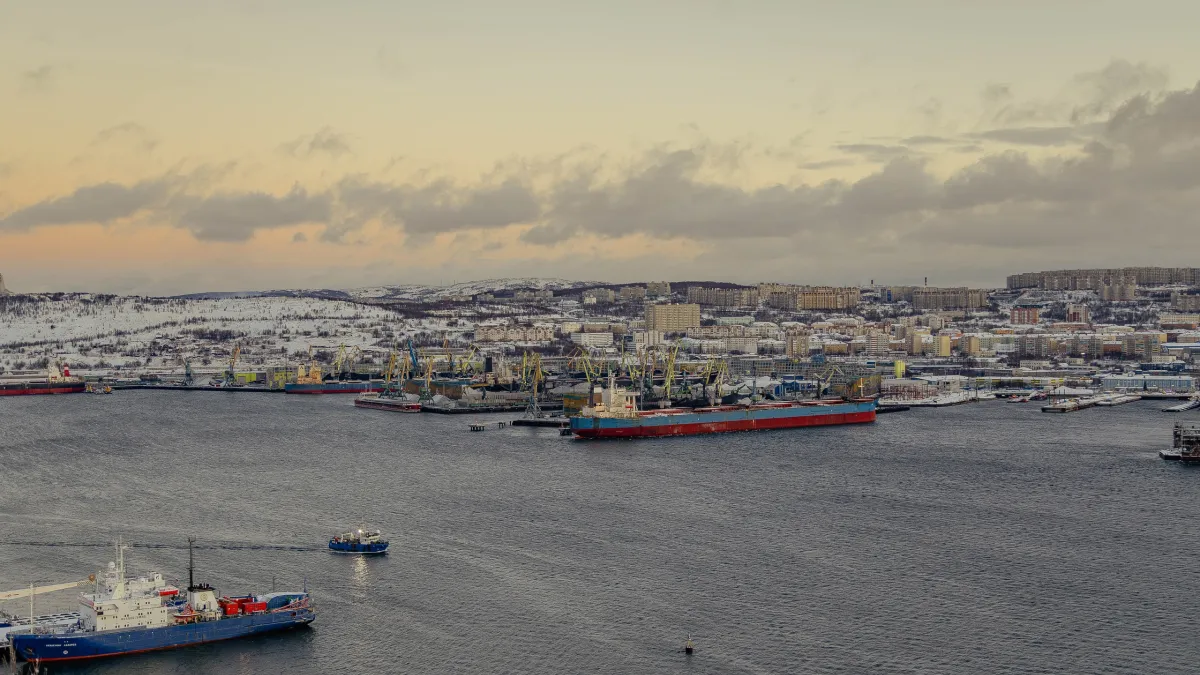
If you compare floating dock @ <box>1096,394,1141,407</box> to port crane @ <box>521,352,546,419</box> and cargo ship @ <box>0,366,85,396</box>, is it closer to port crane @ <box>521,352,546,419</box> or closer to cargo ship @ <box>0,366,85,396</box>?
port crane @ <box>521,352,546,419</box>

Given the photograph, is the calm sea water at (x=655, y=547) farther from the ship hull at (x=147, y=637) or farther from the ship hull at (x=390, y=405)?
the ship hull at (x=390, y=405)

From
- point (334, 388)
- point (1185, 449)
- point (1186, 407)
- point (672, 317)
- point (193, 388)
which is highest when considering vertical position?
point (672, 317)

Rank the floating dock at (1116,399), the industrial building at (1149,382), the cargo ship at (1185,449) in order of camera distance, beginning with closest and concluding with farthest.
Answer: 1. the cargo ship at (1185,449)
2. the floating dock at (1116,399)
3. the industrial building at (1149,382)

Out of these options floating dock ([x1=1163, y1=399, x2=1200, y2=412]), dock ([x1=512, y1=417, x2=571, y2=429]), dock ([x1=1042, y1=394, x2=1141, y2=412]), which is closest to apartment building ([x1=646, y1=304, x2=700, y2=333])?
dock ([x1=1042, y1=394, x2=1141, y2=412])

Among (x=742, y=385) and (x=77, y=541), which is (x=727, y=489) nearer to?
(x=77, y=541)

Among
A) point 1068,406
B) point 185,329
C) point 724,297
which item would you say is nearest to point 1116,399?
point 1068,406

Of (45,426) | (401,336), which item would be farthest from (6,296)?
(45,426)

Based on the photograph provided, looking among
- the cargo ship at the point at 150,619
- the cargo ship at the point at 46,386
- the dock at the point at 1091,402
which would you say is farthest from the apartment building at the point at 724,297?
the cargo ship at the point at 150,619

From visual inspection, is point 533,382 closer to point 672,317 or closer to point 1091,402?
point 1091,402

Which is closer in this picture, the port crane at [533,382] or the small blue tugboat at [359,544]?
the small blue tugboat at [359,544]
